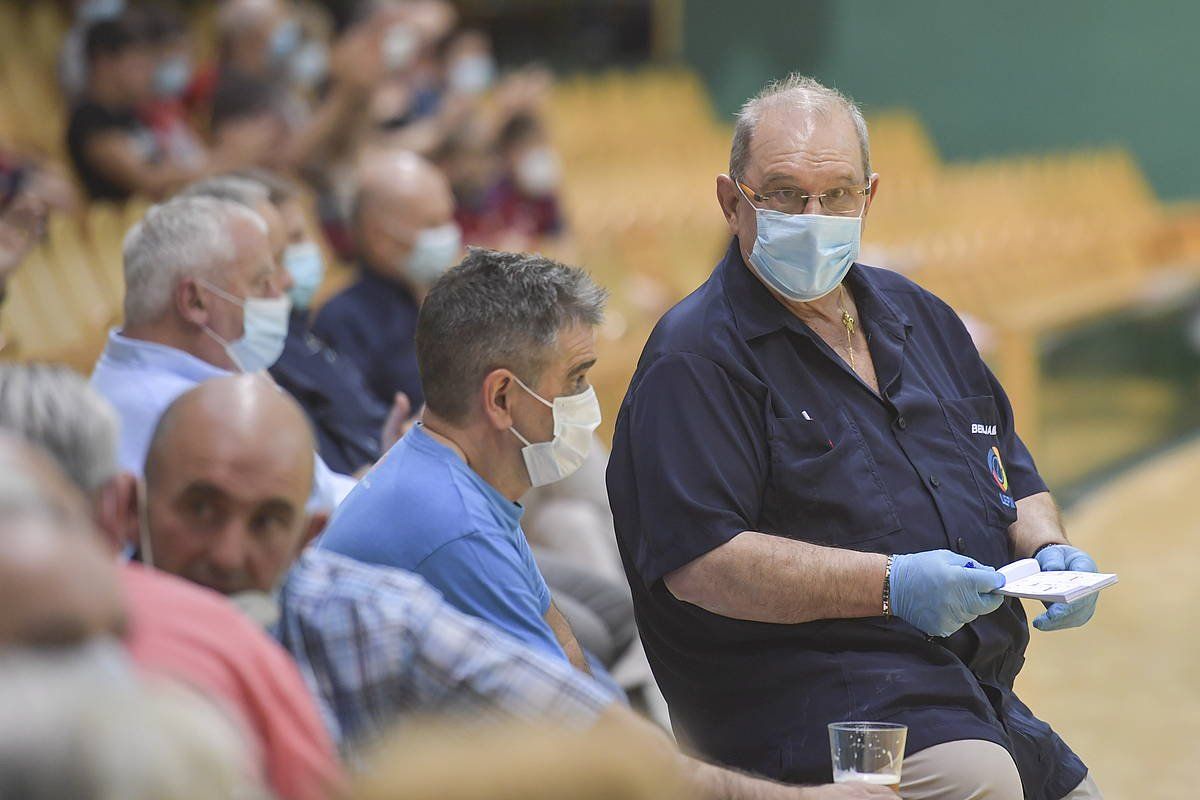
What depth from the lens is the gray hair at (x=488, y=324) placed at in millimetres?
2129

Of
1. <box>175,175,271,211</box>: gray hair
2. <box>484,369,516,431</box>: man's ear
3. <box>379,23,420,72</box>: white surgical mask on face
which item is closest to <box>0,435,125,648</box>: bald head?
<box>484,369,516,431</box>: man's ear

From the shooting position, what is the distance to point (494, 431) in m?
2.16

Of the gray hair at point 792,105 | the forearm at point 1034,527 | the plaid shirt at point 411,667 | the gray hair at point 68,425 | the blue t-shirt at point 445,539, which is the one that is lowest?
the forearm at point 1034,527

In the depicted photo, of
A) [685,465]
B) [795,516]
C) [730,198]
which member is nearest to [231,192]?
[730,198]

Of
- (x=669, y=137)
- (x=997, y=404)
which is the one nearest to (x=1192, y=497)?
(x=997, y=404)

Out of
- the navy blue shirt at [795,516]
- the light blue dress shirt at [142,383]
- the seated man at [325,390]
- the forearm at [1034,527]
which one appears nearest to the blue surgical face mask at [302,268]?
the seated man at [325,390]

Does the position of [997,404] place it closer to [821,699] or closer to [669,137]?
[821,699]

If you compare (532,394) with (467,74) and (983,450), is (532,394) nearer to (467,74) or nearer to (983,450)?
(983,450)

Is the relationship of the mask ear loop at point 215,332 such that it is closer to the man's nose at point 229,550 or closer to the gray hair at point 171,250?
the gray hair at point 171,250

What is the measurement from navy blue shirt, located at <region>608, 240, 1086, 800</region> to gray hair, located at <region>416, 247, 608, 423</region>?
0.75 ft

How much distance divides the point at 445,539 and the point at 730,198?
0.83 meters

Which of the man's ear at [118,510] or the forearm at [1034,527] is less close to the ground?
the man's ear at [118,510]

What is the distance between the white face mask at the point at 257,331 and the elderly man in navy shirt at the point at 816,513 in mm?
905

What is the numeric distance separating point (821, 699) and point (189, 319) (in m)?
1.36
